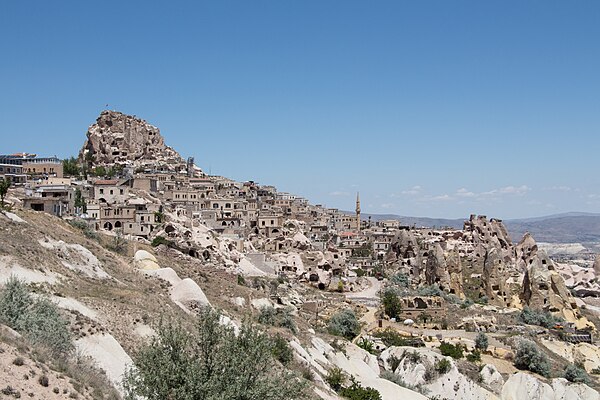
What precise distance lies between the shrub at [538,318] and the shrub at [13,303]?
41102 millimetres

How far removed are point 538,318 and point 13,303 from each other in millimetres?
42676

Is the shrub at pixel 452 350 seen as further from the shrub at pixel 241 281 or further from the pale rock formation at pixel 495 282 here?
the pale rock formation at pixel 495 282

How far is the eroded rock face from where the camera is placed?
11031cm

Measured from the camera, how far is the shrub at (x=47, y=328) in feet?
52.7

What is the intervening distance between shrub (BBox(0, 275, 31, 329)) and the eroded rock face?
86.9 metres

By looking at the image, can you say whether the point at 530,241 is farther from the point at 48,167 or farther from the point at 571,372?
the point at 48,167

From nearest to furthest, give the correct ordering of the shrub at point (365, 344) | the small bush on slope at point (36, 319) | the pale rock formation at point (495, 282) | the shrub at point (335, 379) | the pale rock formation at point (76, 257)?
the small bush on slope at point (36, 319) < the shrub at point (335, 379) < the pale rock formation at point (76, 257) < the shrub at point (365, 344) < the pale rock formation at point (495, 282)

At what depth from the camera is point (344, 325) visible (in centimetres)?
3922

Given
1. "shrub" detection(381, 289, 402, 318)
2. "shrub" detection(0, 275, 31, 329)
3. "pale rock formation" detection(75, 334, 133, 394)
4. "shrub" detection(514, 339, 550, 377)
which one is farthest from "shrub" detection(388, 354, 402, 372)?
"shrub" detection(0, 275, 31, 329)

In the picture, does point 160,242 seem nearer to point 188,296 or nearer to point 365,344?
point 365,344

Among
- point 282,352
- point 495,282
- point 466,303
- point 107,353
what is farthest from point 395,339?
point 495,282

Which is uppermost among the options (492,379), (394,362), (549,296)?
(549,296)

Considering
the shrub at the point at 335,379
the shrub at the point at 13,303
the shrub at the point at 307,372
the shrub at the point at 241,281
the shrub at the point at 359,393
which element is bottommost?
the shrub at the point at 359,393

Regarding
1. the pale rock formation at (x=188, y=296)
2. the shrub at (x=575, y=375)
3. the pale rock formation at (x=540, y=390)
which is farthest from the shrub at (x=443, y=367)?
the pale rock formation at (x=188, y=296)
